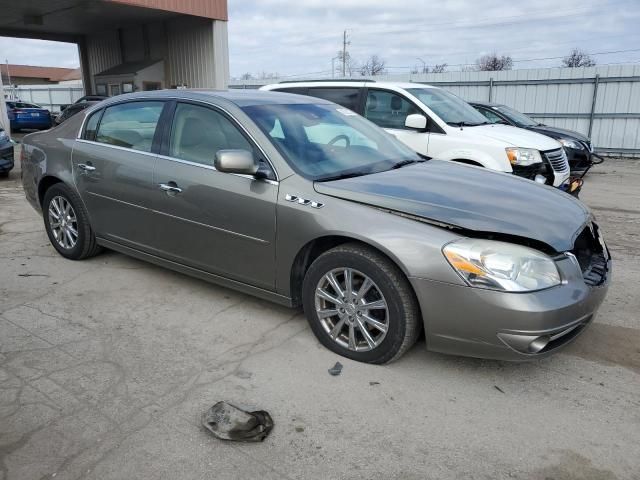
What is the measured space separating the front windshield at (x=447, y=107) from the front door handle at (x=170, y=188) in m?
4.29

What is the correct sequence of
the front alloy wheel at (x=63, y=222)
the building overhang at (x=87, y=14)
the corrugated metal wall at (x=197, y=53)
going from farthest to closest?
the corrugated metal wall at (x=197, y=53) → the building overhang at (x=87, y=14) → the front alloy wheel at (x=63, y=222)

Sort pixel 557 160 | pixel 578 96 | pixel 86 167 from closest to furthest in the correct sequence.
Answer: pixel 86 167
pixel 557 160
pixel 578 96

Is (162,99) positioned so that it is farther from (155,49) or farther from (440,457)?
(155,49)

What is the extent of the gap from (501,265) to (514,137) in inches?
182

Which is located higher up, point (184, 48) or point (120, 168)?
point (184, 48)

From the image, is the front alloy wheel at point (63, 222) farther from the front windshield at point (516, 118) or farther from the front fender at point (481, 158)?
the front windshield at point (516, 118)

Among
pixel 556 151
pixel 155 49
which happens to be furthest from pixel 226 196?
pixel 155 49

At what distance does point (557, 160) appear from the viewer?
23.0 feet

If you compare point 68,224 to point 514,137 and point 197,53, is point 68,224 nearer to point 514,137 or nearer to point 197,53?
point 514,137

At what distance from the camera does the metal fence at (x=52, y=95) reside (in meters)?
33.2

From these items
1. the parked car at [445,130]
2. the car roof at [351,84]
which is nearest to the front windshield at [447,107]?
the parked car at [445,130]

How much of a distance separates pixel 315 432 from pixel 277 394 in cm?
40

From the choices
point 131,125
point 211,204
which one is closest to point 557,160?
point 211,204

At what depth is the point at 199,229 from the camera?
388cm
